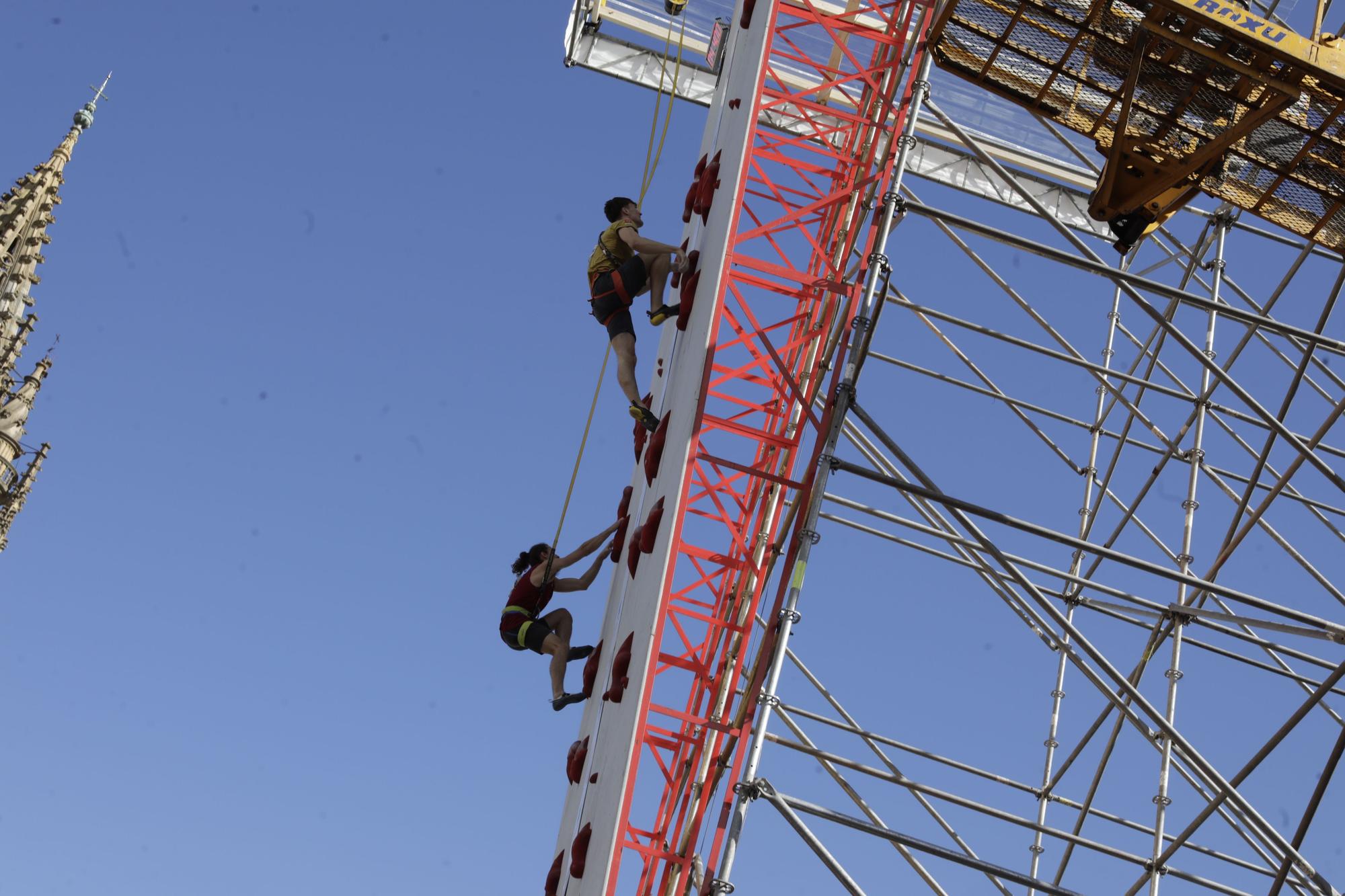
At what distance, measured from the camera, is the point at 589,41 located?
886 inches

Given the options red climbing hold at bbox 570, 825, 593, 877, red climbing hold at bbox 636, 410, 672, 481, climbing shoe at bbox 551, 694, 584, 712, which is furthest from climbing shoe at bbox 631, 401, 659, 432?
red climbing hold at bbox 570, 825, 593, 877

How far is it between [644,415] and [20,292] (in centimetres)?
5216

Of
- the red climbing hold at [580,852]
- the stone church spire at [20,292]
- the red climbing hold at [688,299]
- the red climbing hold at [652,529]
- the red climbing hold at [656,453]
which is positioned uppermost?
the stone church spire at [20,292]

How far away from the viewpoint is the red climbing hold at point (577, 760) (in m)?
15.1

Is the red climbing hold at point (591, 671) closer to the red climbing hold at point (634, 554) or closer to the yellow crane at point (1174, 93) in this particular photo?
the red climbing hold at point (634, 554)

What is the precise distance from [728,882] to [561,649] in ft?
15.5

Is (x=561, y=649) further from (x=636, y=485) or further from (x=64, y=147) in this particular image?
(x=64, y=147)

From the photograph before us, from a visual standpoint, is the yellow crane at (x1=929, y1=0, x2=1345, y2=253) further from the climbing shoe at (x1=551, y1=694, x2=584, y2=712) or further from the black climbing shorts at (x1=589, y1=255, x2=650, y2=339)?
the climbing shoe at (x1=551, y1=694, x2=584, y2=712)

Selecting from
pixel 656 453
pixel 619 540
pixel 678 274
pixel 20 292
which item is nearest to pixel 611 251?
pixel 678 274

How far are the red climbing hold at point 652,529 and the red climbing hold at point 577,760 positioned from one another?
2783 millimetres

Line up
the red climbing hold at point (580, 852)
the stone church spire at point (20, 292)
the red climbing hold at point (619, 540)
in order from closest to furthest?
the red climbing hold at point (580, 852), the red climbing hold at point (619, 540), the stone church spire at point (20, 292)

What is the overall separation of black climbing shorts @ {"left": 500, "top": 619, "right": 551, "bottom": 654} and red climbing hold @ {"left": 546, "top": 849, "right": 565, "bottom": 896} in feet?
5.90

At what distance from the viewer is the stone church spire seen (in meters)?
53.8

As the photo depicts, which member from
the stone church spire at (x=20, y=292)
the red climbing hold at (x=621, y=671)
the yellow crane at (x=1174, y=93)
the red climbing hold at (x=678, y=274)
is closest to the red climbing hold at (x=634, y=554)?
the red climbing hold at (x=621, y=671)
